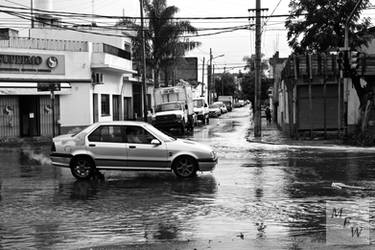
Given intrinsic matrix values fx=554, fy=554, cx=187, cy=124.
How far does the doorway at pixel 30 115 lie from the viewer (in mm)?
33156

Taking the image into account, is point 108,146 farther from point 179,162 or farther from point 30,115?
point 30,115

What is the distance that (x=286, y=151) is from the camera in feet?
74.0

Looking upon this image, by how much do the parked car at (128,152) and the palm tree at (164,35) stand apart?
3249 centimetres

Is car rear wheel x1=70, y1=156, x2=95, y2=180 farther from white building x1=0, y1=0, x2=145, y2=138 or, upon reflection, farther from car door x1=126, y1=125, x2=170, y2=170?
white building x1=0, y1=0, x2=145, y2=138

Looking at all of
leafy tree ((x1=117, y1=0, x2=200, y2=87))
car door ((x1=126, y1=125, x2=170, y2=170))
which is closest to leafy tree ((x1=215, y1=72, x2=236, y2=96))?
leafy tree ((x1=117, y1=0, x2=200, y2=87))

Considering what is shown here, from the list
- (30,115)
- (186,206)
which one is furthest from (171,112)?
(186,206)

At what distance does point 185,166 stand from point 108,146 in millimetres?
2024

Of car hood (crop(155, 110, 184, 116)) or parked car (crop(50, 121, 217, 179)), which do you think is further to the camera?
car hood (crop(155, 110, 184, 116))

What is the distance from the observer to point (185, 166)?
14.1 meters

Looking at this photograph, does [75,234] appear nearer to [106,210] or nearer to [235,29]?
[106,210]

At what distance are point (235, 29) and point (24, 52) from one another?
504 inches

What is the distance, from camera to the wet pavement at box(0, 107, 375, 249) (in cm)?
758

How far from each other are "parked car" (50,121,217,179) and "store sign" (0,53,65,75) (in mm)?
19491

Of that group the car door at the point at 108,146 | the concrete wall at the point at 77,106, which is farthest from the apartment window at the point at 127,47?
the car door at the point at 108,146
